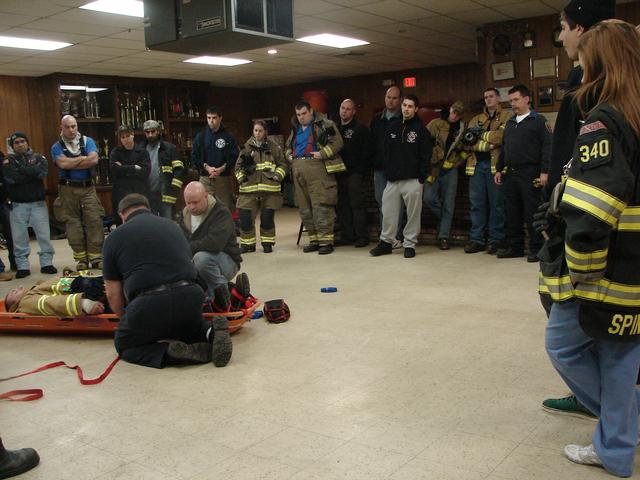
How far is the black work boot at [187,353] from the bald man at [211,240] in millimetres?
785

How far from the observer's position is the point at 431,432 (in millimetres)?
2496

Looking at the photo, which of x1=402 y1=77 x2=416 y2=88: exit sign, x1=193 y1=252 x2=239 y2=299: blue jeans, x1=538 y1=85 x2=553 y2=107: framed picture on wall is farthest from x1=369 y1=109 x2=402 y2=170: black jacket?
x1=402 y1=77 x2=416 y2=88: exit sign

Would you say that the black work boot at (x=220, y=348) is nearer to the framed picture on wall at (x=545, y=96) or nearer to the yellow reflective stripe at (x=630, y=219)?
the yellow reflective stripe at (x=630, y=219)

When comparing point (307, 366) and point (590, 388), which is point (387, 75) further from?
point (590, 388)

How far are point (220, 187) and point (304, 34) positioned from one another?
2404 mm

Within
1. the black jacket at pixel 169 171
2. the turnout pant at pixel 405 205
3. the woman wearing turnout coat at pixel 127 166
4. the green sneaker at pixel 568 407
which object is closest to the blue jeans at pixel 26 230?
the woman wearing turnout coat at pixel 127 166

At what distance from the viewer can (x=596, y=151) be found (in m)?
1.83

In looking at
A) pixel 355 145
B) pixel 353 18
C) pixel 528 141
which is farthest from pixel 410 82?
pixel 528 141

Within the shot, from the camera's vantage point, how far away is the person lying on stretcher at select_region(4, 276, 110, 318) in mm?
3895

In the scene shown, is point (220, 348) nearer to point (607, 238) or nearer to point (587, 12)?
point (607, 238)

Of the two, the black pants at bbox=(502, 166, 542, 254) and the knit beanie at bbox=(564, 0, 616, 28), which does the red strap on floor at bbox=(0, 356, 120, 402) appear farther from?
the black pants at bbox=(502, 166, 542, 254)

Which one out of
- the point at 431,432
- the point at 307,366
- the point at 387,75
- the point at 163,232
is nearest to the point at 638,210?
the point at 431,432

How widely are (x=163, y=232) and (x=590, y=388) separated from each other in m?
2.33

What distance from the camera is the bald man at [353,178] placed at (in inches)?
276
